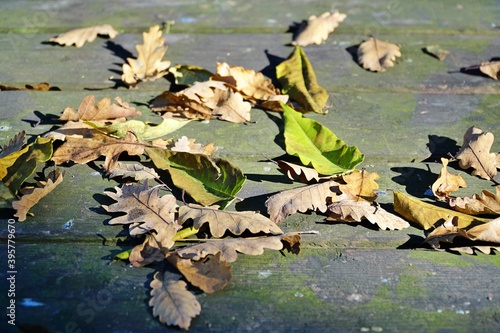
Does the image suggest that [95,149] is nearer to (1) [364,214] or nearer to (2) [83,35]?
(1) [364,214]

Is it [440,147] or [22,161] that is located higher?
[22,161]

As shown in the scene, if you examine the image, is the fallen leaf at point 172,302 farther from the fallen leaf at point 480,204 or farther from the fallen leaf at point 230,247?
the fallen leaf at point 480,204

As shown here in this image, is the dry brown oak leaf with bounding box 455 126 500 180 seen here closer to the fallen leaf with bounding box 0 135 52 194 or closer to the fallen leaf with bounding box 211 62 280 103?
the fallen leaf with bounding box 211 62 280 103

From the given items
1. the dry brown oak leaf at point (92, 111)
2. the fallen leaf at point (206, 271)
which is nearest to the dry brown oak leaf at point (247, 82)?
the dry brown oak leaf at point (92, 111)

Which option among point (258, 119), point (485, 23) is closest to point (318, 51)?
point (258, 119)

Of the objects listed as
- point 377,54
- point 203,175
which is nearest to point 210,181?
point 203,175

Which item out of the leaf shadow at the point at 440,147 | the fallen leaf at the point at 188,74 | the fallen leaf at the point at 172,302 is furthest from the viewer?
the fallen leaf at the point at 188,74
